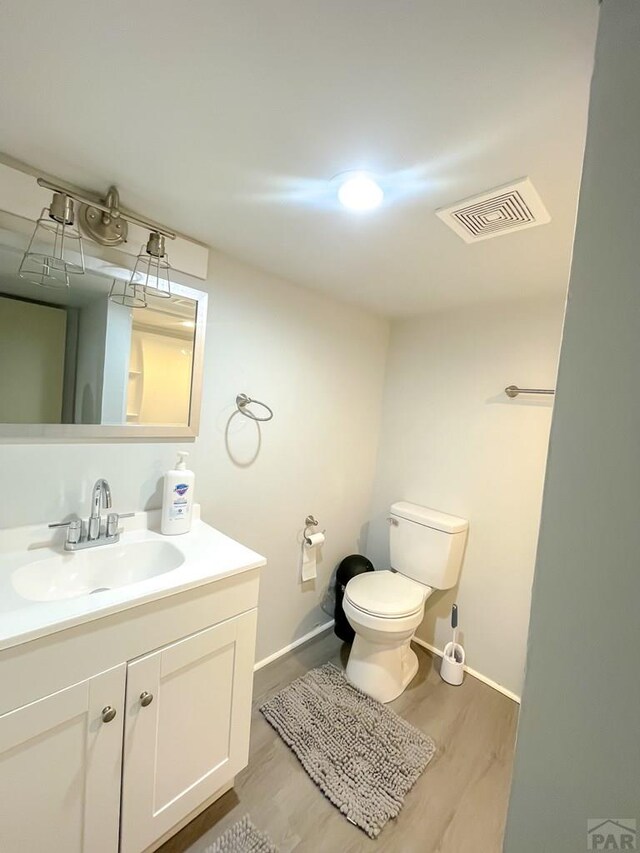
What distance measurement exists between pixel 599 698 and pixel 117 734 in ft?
3.70

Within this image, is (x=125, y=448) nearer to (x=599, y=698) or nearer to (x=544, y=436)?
(x=599, y=698)

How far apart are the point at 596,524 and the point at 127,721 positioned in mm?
1213

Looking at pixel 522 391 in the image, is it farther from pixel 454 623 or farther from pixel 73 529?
pixel 73 529

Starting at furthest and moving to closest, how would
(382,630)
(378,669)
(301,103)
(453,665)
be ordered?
(453,665), (378,669), (382,630), (301,103)

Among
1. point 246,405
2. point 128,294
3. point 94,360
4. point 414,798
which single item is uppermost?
point 128,294

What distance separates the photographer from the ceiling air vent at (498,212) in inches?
38.5

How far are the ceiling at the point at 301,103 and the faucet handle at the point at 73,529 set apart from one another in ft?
3.55

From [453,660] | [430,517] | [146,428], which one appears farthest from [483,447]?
[146,428]

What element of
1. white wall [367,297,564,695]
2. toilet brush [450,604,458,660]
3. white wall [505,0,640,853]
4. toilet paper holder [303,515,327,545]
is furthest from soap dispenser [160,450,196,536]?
toilet brush [450,604,458,660]

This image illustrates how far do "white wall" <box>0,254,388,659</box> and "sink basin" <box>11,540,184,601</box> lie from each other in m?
0.16

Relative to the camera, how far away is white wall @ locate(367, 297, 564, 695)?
1.83 m

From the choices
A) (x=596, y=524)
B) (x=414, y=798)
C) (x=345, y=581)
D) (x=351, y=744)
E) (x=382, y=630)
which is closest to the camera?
(x=596, y=524)

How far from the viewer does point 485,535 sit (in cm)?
198

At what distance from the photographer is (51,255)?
1.13 meters
